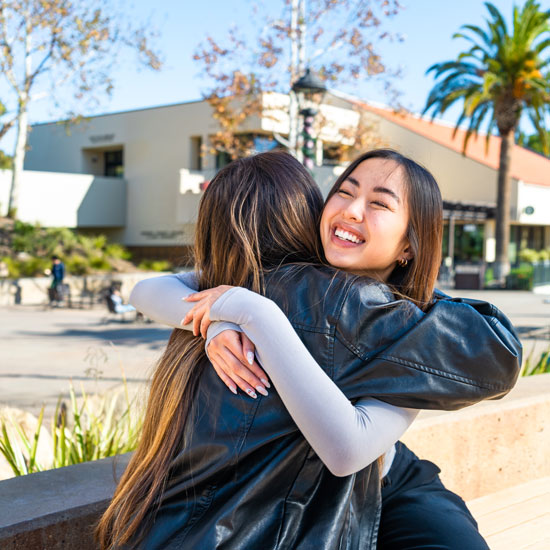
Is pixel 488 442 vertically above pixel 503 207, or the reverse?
pixel 503 207

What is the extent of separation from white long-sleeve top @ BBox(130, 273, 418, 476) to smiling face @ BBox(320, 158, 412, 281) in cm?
36

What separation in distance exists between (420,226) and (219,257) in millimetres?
551

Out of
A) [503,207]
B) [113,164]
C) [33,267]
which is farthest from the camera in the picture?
[113,164]

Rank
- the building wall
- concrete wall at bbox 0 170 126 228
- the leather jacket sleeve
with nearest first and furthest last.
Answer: the leather jacket sleeve < concrete wall at bbox 0 170 126 228 < the building wall

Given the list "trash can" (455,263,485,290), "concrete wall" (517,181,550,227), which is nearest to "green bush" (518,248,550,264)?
"concrete wall" (517,181,550,227)

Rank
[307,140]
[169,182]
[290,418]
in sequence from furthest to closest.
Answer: [169,182]
[307,140]
[290,418]

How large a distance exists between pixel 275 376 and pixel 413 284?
2.03 feet

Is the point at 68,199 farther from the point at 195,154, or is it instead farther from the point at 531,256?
the point at 531,256

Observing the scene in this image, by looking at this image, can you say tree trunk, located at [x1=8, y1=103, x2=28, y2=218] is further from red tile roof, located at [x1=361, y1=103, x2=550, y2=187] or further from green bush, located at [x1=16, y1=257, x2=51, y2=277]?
red tile roof, located at [x1=361, y1=103, x2=550, y2=187]

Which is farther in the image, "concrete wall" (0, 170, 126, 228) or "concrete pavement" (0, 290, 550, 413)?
"concrete wall" (0, 170, 126, 228)

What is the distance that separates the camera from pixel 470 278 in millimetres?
28438

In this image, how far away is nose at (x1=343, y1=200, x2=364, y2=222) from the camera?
181cm

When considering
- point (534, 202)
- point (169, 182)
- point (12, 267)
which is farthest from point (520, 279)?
point (12, 267)

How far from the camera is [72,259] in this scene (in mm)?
26375
